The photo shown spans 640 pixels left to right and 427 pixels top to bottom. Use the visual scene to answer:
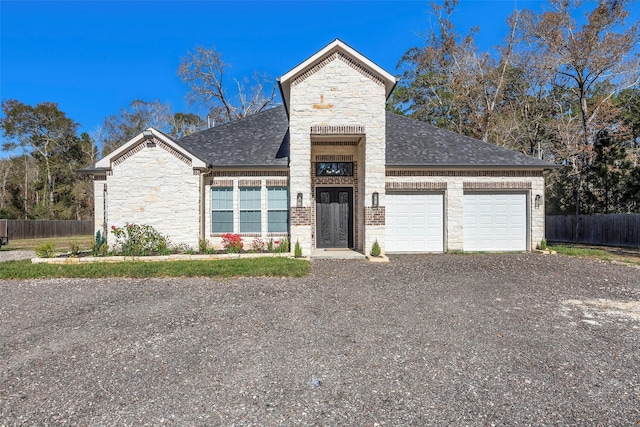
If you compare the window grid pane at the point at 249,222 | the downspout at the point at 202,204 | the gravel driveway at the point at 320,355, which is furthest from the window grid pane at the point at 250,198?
the gravel driveway at the point at 320,355

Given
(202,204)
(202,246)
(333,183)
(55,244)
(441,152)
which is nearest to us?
(202,246)

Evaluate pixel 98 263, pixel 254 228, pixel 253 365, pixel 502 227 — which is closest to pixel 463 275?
pixel 502 227

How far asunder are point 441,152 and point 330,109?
504 cm

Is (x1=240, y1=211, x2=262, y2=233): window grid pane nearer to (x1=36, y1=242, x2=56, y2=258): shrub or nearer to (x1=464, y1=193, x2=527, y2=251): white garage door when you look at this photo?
(x1=36, y1=242, x2=56, y2=258): shrub

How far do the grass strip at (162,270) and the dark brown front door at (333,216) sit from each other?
3.77 m

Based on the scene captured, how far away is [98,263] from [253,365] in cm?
839

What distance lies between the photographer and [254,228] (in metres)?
12.7

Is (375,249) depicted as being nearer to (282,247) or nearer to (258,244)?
(282,247)

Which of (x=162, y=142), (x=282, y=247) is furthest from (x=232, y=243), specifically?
(x=162, y=142)

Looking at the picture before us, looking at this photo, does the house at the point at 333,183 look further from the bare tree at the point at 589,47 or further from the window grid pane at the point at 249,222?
the bare tree at the point at 589,47

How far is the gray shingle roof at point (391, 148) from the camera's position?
12.5 metres

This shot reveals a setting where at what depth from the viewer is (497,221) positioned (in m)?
12.9

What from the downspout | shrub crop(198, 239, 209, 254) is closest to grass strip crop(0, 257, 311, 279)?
shrub crop(198, 239, 209, 254)

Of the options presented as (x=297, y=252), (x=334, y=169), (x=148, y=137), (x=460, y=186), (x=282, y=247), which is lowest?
(x=297, y=252)
